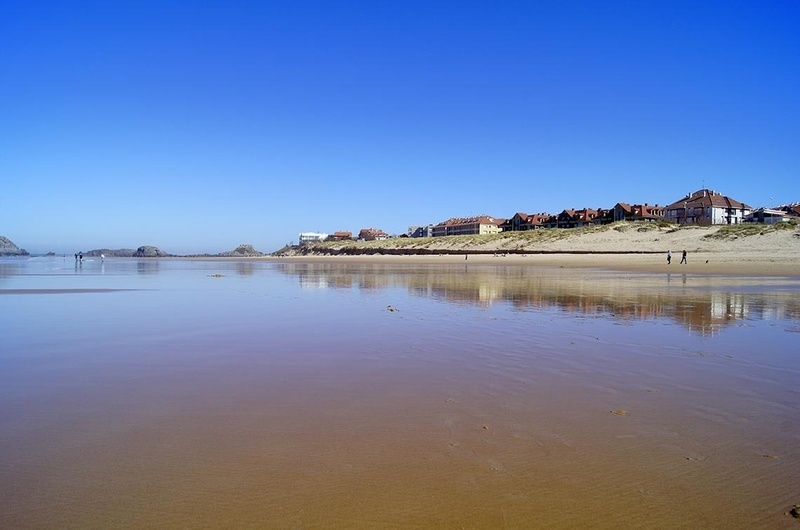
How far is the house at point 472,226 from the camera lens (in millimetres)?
129087

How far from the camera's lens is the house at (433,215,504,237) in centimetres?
12909

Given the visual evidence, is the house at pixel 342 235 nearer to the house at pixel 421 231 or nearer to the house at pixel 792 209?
the house at pixel 421 231

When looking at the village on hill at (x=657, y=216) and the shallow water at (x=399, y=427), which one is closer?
the shallow water at (x=399, y=427)

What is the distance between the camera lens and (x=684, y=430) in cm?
425

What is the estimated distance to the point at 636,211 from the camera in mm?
95375

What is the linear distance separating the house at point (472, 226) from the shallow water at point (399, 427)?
118 m

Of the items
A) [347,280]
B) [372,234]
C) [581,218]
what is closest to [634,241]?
[347,280]

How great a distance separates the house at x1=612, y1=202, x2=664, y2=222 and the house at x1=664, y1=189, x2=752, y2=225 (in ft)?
25.8

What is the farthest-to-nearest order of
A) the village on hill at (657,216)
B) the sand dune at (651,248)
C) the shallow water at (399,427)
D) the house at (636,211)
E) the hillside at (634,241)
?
1. the house at (636,211)
2. the village on hill at (657,216)
3. the hillside at (634,241)
4. the sand dune at (651,248)
5. the shallow water at (399,427)

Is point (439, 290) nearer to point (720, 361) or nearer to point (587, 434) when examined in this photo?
point (720, 361)

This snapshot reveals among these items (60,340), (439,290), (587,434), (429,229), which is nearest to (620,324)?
(587,434)

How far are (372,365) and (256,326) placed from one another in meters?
4.22

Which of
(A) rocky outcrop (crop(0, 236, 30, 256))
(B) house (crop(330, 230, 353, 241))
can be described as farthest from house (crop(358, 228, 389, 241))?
(A) rocky outcrop (crop(0, 236, 30, 256))

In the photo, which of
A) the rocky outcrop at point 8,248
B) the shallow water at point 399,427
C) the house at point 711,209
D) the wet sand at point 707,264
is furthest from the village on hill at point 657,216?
the rocky outcrop at point 8,248
